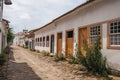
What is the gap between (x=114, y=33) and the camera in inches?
440

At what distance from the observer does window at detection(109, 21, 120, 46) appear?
11.0 meters

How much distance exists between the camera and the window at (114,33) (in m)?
A: 11.0

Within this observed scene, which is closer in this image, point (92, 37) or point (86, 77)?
point (86, 77)

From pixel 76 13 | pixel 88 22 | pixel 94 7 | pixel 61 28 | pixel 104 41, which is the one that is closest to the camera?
pixel 104 41

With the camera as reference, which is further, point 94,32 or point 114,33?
point 94,32

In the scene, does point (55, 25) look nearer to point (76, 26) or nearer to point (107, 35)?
point (76, 26)

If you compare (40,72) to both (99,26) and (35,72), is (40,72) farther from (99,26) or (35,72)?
(99,26)

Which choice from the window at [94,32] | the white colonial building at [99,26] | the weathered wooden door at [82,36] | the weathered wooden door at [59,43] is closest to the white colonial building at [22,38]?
the weathered wooden door at [59,43]

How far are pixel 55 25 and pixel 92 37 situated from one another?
9.91 meters

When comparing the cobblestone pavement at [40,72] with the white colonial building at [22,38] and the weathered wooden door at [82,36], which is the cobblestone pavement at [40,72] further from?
the white colonial building at [22,38]

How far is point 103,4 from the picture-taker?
12.2 m

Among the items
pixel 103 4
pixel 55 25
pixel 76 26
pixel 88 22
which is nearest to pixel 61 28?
pixel 55 25

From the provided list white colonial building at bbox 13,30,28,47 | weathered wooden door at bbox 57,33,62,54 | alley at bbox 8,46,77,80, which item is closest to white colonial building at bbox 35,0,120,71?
weathered wooden door at bbox 57,33,62,54

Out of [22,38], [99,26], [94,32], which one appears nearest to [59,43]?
[94,32]
